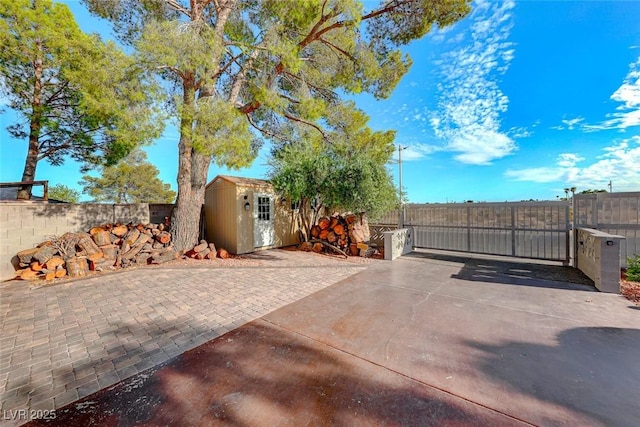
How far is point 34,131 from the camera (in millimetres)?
7355

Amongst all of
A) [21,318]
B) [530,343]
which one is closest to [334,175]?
[530,343]

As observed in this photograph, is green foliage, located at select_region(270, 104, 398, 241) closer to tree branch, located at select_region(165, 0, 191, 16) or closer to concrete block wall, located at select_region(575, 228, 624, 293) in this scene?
concrete block wall, located at select_region(575, 228, 624, 293)

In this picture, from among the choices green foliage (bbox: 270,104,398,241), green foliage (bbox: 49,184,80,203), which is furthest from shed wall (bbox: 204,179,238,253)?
green foliage (bbox: 49,184,80,203)

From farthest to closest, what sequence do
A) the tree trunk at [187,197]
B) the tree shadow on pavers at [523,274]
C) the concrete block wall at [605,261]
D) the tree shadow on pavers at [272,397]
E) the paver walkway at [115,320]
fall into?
the tree trunk at [187,197] → the tree shadow on pavers at [523,274] → the concrete block wall at [605,261] → the paver walkway at [115,320] → the tree shadow on pavers at [272,397]

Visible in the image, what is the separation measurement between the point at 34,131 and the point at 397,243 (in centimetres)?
1153

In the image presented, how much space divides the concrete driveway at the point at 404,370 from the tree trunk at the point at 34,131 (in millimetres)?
8712

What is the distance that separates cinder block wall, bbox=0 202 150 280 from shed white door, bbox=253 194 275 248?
3956 millimetres

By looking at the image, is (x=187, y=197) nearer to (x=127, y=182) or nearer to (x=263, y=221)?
(x=263, y=221)

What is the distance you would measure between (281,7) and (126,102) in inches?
179

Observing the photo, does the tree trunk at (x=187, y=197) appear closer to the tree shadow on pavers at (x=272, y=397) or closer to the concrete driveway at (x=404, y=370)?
the concrete driveway at (x=404, y=370)

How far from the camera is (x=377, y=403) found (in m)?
1.76

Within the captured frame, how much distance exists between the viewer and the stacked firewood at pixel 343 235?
291 inches

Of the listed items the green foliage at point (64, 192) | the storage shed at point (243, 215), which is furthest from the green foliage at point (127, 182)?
the storage shed at point (243, 215)

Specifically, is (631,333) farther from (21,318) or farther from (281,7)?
(281,7)
